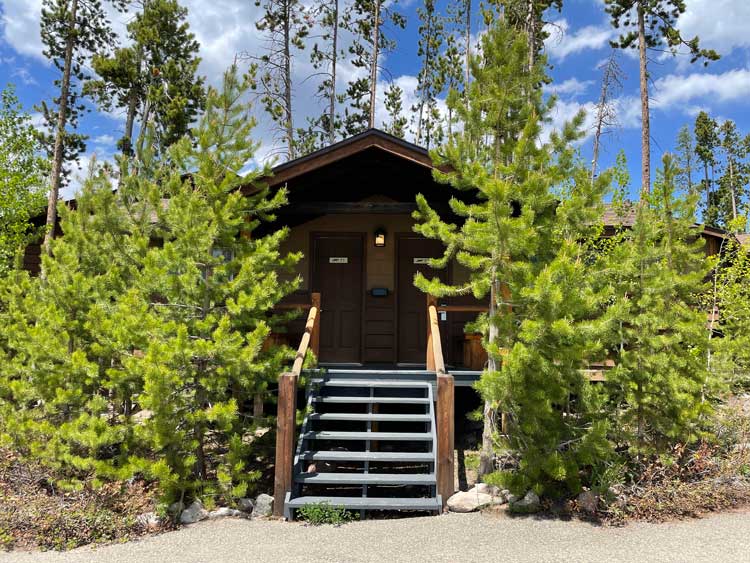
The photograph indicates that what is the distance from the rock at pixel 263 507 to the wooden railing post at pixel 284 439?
0.20 feet

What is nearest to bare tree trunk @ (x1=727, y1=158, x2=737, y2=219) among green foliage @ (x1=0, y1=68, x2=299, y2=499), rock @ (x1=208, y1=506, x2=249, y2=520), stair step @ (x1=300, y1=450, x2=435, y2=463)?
stair step @ (x1=300, y1=450, x2=435, y2=463)

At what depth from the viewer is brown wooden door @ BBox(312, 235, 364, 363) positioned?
862 centimetres

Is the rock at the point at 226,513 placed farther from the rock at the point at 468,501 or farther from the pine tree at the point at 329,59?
the pine tree at the point at 329,59

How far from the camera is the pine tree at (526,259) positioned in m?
4.41

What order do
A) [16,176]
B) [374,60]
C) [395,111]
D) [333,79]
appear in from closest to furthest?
[16,176] < [374,60] < [333,79] < [395,111]

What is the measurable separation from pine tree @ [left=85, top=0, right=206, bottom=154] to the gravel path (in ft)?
52.1

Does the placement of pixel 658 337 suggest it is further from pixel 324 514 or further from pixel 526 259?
pixel 324 514

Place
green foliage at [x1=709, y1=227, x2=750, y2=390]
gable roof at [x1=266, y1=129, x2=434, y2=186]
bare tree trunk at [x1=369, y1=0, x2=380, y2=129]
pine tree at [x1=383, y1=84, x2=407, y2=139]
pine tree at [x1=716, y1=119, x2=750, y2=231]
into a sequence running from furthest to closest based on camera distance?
pine tree at [x1=716, y1=119, x2=750, y2=231], pine tree at [x1=383, y1=84, x2=407, y2=139], bare tree trunk at [x1=369, y1=0, x2=380, y2=129], gable roof at [x1=266, y1=129, x2=434, y2=186], green foliage at [x1=709, y1=227, x2=750, y2=390]

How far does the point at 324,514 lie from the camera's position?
458 cm

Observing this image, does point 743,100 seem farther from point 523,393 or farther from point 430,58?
point 523,393

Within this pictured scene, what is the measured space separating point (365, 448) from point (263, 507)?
1.42m

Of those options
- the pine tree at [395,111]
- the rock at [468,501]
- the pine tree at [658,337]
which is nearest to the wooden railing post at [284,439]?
the rock at [468,501]

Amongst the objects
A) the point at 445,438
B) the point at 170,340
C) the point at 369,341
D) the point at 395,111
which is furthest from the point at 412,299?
the point at 395,111

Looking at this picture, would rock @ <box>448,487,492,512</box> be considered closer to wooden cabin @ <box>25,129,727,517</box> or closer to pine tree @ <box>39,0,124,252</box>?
wooden cabin @ <box>25,129,727,517</box>
